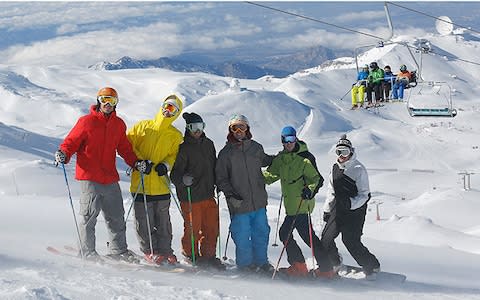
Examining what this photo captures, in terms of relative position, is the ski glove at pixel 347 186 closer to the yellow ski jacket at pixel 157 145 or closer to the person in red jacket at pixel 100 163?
the yellow ski jacket at pixel 157 145

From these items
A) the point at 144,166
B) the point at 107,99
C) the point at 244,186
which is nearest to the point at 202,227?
the point at 244,186

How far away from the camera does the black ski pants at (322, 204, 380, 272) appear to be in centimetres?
673

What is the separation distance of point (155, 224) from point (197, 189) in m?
0.57

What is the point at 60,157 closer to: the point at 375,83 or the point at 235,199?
the point at 235,199

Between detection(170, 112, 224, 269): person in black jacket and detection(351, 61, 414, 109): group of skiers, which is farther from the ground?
detection(351, 61, 414, 109): group of skiers

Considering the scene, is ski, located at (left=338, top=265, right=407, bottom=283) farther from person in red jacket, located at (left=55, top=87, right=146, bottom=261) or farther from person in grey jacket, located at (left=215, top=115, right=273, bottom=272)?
person in red jacket, located at (left=55, top=87, right=146, bottom=261)

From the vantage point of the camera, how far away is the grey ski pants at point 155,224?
668 cm

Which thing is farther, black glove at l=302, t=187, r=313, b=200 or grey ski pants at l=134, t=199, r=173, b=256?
grey ski pants at l=134, t=199, r=173, b=256

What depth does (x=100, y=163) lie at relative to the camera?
636cm

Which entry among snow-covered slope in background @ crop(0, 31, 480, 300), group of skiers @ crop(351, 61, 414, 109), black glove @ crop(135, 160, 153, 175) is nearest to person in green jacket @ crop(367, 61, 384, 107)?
group of skiers @ crop(351, 61, 414, 109)

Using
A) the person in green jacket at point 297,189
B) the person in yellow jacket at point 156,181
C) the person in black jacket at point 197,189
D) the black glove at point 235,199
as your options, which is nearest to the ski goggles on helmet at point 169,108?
the person in yellow jacket at point 156,181

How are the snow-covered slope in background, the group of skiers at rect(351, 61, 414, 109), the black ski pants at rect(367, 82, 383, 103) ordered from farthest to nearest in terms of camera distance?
the black ski pants at rect(367, 82, 383, 103)
the group of skiers at rect(351, 61, 414, 109)
the snow-covered slope in background

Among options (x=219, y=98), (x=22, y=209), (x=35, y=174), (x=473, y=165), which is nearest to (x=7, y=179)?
(x=35, y=174)

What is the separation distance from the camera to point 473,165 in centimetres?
5975
